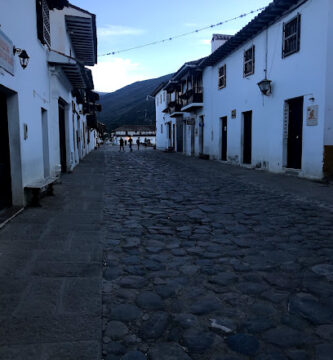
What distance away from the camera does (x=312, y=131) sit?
1050 cm

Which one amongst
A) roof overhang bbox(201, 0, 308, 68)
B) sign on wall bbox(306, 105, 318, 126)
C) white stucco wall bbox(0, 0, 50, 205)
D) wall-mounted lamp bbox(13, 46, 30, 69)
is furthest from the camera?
roof overhang bbox(201, 0, 308, 68)

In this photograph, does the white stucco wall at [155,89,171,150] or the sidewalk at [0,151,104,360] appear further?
the white stucco wall at [155,89,171,150]

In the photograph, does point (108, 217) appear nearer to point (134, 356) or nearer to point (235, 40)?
point (134, 356)

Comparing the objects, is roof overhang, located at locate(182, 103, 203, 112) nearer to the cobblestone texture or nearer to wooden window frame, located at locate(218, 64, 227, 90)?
wooden window frame, located at locate(218, 64, 227, 90)

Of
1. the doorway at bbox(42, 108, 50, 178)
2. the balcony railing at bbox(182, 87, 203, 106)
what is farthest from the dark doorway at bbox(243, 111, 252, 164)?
the doorway at bbox(42, 108, 50, 178)

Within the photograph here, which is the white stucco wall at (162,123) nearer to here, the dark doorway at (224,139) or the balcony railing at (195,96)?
the balcony railing at (195,96)

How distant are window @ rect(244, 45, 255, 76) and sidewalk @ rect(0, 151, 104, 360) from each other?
457 inches

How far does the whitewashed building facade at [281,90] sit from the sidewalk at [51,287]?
767 cm

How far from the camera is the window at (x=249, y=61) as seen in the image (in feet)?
48.4

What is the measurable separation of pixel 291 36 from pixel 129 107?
162 metres

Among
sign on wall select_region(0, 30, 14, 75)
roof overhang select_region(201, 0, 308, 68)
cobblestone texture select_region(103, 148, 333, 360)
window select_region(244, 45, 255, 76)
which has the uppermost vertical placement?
roof overhang select_region(201, 0, 308, 68)

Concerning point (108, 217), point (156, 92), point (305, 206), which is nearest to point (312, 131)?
point (305, 206)

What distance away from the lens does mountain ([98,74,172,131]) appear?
13662 cm

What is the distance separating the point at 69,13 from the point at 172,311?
12568mm
